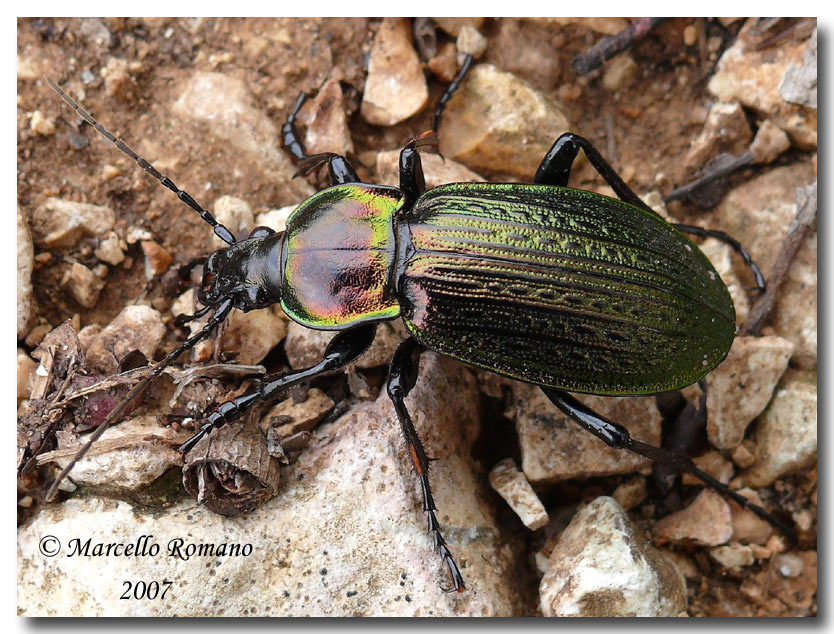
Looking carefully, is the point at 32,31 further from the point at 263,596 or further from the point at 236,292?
the point at 263,596

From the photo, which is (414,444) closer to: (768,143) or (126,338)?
(126,338)

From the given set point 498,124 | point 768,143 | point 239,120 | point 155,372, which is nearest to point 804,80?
point 768,143

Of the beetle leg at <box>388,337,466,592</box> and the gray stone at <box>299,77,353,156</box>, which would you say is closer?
the beetle leg at <box>388,337,466,592</box>

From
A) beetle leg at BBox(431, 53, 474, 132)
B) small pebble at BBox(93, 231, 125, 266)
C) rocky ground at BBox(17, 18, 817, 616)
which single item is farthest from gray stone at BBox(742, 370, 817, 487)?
small pebble at BBox(93, 231, 125, 266)

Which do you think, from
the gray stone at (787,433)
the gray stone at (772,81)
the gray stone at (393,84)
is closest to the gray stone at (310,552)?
the gray stone at (787,433)

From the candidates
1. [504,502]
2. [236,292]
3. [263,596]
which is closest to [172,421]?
[236,292]

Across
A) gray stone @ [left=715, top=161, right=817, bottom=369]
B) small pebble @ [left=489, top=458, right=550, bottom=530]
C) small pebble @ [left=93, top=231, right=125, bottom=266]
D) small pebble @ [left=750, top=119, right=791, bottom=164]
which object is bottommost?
small pebble @ [left=489, top=458, right=550, bottom=530]

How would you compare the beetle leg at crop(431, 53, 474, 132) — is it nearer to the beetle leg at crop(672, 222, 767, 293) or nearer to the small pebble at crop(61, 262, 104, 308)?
the beetle leg at crop(672, 222, 767, 293)
